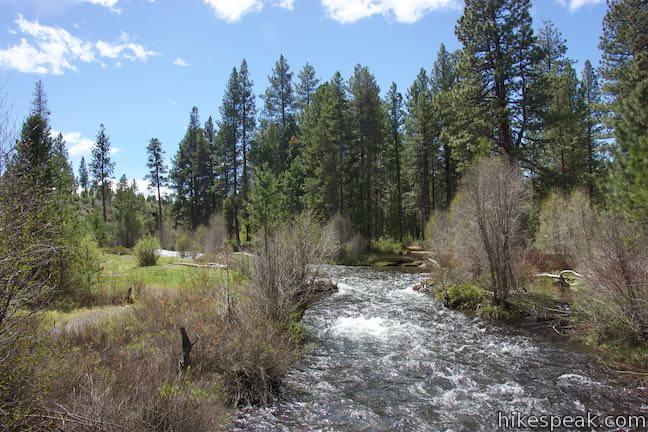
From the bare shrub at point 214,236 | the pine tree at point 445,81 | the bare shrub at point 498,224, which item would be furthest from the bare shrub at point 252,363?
the pine tree at point 445,81

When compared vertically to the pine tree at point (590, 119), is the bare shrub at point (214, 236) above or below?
below

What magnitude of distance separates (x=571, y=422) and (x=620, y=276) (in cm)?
421

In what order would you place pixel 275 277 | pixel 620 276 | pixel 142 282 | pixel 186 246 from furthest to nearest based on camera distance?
pixel 186 246
pixel 142 282
pixel 275 277
pixel 620 276

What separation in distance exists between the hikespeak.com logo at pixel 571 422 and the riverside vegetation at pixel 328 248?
250 cm

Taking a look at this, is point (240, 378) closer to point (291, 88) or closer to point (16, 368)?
point (16, 368)

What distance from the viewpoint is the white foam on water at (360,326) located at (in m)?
12.2

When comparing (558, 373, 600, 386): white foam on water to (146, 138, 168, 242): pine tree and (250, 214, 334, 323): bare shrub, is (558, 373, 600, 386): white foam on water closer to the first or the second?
(250, 214, 334, 323): bare shrub

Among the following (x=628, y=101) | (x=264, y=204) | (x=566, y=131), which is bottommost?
(x=264, y=204)

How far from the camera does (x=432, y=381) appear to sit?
8.35m

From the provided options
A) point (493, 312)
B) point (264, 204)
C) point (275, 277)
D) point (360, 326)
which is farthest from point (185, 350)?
point (493, 312)

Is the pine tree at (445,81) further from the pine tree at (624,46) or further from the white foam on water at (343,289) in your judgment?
the white foam on water at (343,289)

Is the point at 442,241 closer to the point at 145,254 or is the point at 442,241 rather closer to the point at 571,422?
the point at 571,422

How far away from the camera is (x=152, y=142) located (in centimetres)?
5662

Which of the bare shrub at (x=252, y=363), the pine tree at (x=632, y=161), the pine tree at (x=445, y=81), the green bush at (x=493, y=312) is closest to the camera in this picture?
the bare shrub at (x=252, y=363)
